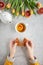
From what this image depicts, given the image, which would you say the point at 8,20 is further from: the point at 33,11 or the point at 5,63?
the point at 5,63

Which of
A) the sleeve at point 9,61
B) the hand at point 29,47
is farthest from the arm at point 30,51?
the sleeve at point 9,61

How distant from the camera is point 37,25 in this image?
1681 millimetres

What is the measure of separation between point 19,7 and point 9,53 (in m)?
0.38

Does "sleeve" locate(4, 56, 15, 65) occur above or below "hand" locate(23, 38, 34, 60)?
below

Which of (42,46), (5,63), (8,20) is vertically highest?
(8,20)

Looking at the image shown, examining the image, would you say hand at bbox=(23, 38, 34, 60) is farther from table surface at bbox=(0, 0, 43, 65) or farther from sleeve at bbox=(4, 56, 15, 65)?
sleeve at bbox=(4, 56, 15, 65)

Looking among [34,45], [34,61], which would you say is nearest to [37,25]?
[34,45]

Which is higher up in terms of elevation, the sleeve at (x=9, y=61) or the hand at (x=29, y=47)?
the hand at (x=29, y=47)

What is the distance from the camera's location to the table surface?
1663 mm

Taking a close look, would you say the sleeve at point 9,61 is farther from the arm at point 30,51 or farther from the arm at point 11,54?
the arm at point 30,51

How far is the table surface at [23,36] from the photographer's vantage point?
65.5 inches

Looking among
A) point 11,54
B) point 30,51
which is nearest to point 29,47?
point 30,51

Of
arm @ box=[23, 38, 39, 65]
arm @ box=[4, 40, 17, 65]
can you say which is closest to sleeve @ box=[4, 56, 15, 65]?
arm @ box=[4, 40, 17, 65]

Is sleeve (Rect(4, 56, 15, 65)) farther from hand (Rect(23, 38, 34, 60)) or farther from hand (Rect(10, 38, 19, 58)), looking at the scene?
hand (Rect(23, 38, 34, 60))
